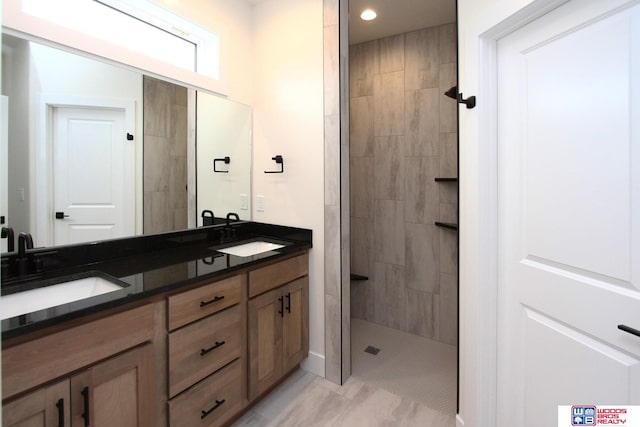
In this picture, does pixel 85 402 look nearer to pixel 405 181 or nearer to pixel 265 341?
pixel 265 341

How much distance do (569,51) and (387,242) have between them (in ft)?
6.51

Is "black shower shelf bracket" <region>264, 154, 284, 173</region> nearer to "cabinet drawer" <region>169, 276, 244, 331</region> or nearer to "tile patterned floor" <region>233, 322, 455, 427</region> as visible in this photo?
"cabinet drawer" <region>169, 276, 244, 331</region>

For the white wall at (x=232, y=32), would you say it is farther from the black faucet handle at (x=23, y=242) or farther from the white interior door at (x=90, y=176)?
the black faucet handle at (x=23, y=242)

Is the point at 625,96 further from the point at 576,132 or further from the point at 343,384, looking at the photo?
the point at 343,384

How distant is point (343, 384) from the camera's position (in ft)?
7.02

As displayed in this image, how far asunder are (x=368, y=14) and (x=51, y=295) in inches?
104

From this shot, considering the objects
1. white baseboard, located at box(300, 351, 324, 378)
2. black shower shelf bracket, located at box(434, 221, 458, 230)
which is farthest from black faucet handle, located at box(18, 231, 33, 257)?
black shower shelf bracket, located at box(434, 221, 458, 230)

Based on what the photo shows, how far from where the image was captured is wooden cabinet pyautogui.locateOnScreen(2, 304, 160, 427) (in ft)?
3.28

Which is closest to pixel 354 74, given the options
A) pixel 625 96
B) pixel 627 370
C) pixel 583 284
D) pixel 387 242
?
pixel 387 242

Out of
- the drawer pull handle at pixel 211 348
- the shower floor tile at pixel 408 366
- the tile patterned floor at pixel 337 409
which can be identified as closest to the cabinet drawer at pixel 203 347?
the drawer pull handle at pixel 211 348

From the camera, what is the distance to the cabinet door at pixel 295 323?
2039mm

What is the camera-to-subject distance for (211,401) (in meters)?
1.57

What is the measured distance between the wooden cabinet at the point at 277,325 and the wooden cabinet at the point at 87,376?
57 cm

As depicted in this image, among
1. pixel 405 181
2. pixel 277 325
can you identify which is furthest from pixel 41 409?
pixel 405 181
